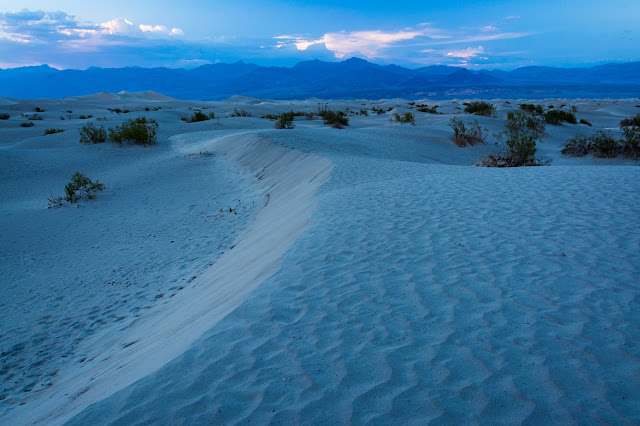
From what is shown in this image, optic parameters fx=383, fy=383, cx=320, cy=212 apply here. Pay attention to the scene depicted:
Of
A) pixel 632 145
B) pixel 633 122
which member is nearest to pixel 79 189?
pixel 632 145

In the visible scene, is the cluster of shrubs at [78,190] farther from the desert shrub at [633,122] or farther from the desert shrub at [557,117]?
the desert shrub at [633,122]

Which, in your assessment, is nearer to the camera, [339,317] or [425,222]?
[339,317]

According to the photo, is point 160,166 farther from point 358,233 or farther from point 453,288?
point 453,288

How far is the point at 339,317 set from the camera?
3.28 metres

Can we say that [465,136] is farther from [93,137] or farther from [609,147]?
[93,137]

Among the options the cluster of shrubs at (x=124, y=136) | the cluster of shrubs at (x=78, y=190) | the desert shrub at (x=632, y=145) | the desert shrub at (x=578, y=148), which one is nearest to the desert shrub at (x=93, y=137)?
the cluster of shrubs at (x=124, y=136)

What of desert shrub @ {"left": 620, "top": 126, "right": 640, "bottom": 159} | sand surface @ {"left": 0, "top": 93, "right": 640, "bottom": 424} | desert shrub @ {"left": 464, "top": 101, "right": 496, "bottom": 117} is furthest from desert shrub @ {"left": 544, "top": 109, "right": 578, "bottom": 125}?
sand surface @ {"left": 0, "top": 93, "right": 640, "bottom": 424}

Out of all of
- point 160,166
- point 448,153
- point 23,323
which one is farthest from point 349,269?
point 448,153

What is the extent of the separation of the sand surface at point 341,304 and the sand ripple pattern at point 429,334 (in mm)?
15

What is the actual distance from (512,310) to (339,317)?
148cm

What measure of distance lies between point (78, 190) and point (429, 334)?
11831 mm

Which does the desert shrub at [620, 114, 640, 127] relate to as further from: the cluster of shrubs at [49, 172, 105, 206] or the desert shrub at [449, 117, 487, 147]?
the cluster of shrubs at [49, 172, 105, 206]

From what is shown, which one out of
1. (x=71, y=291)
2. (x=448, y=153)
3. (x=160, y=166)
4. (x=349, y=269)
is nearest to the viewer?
(x=349, y=269)

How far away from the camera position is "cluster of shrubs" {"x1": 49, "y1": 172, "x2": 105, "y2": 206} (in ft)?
35.4
